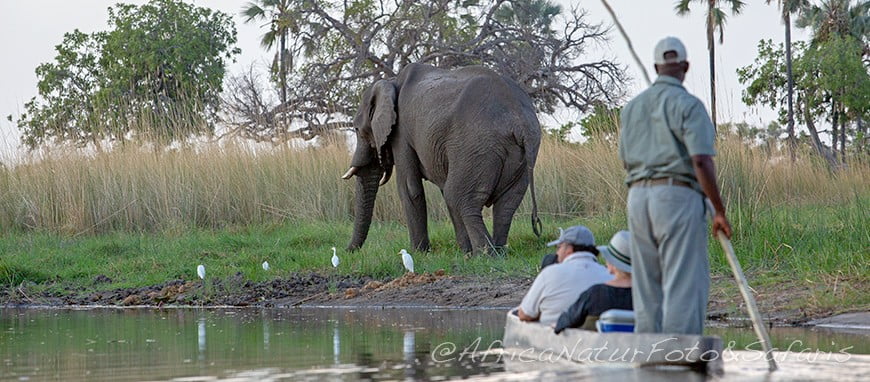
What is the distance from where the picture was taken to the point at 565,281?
8.08m

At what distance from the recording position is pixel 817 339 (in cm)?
904

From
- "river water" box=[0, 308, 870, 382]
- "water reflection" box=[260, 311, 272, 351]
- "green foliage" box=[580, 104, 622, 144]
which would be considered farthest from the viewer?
"green foliage" box=[580, 104, 622, 144]

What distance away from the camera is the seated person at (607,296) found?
764 centimetres

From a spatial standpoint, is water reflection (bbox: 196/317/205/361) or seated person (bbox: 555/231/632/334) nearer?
seated person (bbox: 555/231/632/334)

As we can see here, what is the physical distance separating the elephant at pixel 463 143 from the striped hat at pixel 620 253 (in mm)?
6833

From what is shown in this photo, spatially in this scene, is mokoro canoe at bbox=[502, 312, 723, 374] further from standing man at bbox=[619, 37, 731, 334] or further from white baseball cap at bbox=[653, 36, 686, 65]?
white baseball cap at bbox=[653, 36, 686, 65]

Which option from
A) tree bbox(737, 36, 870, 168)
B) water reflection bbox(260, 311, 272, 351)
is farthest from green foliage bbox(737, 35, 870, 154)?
water reflection bbox(260, 311, 272, 351)

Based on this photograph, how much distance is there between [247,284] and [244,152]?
707 cm

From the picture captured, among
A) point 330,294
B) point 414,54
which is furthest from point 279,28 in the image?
point 330,294

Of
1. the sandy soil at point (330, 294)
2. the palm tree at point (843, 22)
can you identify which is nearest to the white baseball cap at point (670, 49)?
the sandy soil at point (330, 294)

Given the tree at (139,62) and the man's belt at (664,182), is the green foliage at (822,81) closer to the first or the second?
the tree at (139,62)

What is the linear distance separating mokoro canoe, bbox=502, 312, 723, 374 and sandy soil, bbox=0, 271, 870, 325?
3.27 meters

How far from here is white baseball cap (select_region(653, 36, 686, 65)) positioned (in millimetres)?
7082

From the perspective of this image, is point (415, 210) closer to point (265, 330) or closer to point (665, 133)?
point (265, 330)
